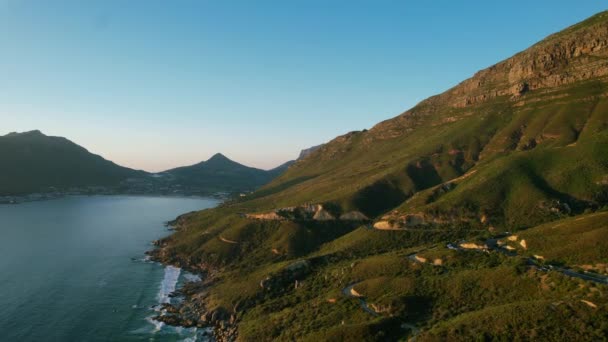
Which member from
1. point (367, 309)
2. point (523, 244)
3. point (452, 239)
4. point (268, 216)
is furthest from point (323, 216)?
point (523, 244)

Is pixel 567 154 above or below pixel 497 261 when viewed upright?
above

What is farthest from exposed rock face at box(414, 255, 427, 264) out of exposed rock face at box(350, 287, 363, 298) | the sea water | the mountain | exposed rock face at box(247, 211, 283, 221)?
exposed rock face at box(247, 211, 283, 221)

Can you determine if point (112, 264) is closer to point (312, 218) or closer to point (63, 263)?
point (63, 263)

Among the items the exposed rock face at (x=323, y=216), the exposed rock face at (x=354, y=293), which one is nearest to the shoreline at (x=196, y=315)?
the exposed rock face at (x=354, y=293)

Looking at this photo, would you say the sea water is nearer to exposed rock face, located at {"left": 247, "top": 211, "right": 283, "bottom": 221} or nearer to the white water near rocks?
the white water near rocks

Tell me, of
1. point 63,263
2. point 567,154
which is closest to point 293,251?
point 63,263

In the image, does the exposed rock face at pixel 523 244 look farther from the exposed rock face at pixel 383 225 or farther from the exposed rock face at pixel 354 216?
the exposed rock face at pixel 354 216

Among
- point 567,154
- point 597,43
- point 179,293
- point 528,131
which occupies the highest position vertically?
point 597,43

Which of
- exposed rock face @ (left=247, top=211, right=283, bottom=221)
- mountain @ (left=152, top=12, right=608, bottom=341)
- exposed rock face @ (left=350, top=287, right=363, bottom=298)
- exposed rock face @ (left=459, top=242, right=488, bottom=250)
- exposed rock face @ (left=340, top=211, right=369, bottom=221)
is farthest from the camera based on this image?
exposed rock face @ (left=247, top=211, right=283, bottom=221)
